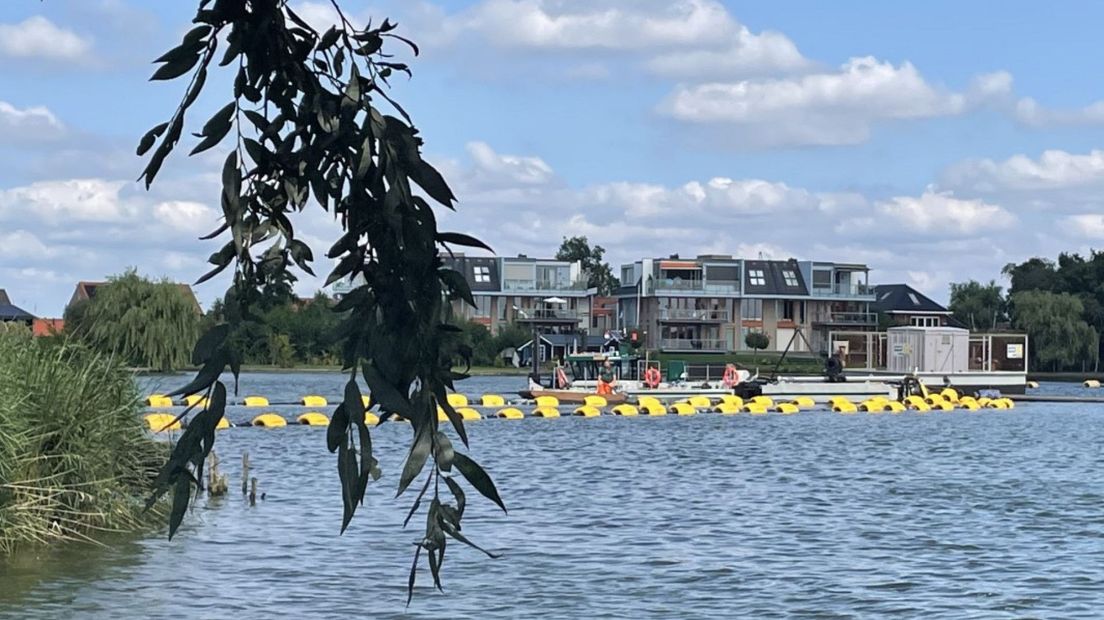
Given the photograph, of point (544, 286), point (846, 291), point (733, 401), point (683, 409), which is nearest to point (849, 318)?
point (846, 291)

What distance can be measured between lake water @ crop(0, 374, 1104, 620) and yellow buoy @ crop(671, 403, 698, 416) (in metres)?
18.2

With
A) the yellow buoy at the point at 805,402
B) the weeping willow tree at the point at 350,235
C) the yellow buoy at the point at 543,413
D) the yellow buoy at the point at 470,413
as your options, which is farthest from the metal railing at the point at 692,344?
the weeping willow tree at the point at 350,235

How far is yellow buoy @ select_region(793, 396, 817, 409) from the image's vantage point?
70.0 m

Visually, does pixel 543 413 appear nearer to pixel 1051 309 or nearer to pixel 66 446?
pixel 66 446

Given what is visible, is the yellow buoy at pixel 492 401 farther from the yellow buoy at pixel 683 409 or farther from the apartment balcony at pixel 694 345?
the apartment balcony at pixel 694 345

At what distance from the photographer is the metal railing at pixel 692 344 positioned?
136375 mm

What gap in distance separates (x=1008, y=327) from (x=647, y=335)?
→ 30266mm

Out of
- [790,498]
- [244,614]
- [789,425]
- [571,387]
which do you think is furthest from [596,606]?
[571,387]

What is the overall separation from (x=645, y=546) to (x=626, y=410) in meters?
38.8

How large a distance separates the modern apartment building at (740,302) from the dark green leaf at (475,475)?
13167 cm

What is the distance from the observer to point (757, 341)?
131 meters

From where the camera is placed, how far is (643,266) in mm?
140375

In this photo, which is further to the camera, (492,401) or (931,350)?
(931,350)

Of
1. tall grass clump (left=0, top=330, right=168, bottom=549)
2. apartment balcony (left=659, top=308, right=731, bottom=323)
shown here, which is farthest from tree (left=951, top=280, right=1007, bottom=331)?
tall grass clump (left=0, top=330, right=168, bottom=549)
